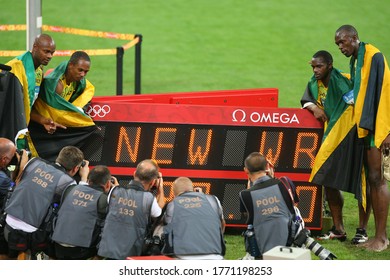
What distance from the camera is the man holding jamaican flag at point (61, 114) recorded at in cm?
1131

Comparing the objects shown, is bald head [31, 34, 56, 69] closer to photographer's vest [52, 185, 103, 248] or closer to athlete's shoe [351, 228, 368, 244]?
photographer's vest [52, 185, 103, 248]

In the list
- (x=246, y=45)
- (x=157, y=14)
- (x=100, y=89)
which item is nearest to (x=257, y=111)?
(x=100, y=89)

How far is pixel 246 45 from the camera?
24109 millimetres

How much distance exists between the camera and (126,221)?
944 centimetres

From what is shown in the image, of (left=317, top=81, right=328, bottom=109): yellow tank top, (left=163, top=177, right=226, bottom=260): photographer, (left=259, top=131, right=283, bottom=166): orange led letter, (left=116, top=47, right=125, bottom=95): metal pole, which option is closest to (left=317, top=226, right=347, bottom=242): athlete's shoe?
(left=259, top=131, right=283, bottom=166): orange led letter

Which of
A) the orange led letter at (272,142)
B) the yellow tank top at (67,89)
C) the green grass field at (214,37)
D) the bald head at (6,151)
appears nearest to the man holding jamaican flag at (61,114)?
the yellow tank top at (67,89)

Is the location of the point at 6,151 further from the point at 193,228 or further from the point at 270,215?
the point at 270,215

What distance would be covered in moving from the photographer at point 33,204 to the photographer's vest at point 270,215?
1.64 meters

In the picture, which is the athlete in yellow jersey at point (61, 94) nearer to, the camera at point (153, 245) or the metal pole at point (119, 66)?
the camera at point (153, 245)

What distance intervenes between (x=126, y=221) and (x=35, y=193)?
874 millimetres

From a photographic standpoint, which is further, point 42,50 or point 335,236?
point 335,236

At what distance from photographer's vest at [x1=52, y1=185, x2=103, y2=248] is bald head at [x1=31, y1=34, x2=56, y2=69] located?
2.06 meters

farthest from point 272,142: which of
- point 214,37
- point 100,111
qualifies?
point 214,37

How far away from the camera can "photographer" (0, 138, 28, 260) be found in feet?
32.4
